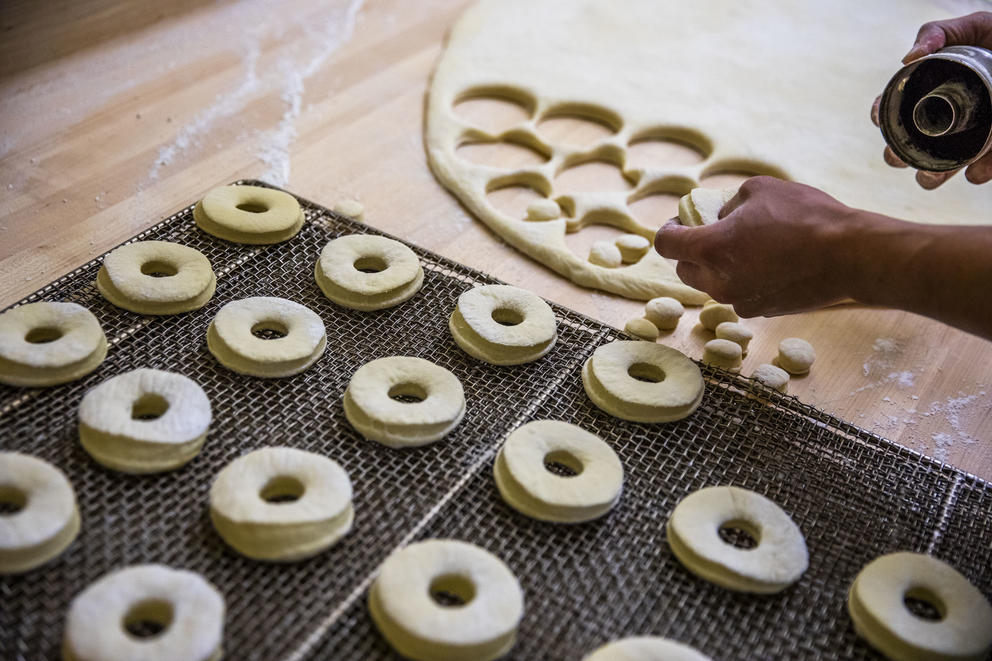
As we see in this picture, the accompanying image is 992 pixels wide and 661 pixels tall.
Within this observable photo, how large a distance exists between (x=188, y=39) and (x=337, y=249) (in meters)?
1.28

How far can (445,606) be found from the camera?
109 centimetres

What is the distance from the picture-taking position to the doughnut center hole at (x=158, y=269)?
1.51 meters

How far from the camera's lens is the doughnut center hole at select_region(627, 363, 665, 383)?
142 centimetres

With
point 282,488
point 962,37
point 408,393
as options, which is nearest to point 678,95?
point 962,37

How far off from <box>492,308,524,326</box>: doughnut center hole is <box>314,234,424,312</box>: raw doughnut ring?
6.0 inches

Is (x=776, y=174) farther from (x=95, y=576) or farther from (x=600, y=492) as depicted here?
(x=95, y=576)

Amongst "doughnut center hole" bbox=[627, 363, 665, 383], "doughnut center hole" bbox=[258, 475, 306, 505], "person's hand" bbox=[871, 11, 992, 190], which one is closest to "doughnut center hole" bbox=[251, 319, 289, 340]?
"doughnut center hole" bbox=[258, 475, 306, 505]

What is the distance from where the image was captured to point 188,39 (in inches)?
96.7

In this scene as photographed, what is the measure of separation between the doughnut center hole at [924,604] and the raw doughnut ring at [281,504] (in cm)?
74

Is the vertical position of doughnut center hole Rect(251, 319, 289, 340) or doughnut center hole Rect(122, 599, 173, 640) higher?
doughnut center hole Rect(251, 319, 289, 340)

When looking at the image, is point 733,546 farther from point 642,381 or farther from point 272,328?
point 272,328

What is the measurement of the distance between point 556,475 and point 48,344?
30.4 inches

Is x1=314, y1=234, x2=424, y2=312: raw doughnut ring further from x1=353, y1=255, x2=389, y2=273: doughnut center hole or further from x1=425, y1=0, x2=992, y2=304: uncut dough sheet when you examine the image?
x1=425, y1=0, x2=992, y2=304: uncut dough sheet

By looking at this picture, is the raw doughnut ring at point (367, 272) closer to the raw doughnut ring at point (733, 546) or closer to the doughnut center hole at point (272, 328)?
the doughnut center hole at point (272, 328)
